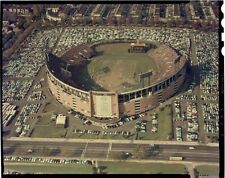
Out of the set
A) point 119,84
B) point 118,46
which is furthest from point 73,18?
point 119,84

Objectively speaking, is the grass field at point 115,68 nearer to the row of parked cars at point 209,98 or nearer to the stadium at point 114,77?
the stadium at point 114,77

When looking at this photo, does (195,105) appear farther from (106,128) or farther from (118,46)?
(118,46)

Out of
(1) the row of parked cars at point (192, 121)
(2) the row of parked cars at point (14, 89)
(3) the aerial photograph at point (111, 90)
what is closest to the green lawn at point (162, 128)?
(3) the aerial photograph at point (111, 90)

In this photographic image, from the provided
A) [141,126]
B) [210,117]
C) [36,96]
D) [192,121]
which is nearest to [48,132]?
[36,96]

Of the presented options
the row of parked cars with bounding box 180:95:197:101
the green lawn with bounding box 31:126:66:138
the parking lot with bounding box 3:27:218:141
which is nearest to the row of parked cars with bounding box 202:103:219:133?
the parking lot with bounding box 3:27:218:141

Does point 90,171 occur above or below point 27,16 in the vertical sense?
below

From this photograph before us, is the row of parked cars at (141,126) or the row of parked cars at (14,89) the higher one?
the row of parked cars at (14,89)

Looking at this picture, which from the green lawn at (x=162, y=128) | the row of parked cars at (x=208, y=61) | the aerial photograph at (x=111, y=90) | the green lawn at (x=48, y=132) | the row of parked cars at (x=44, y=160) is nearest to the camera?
the row of parked cars at (x=44, y=160)

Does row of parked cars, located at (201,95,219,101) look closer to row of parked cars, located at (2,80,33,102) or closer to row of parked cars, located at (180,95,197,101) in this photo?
row of parked cars, located at (180,95,197,101)
